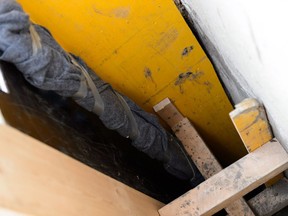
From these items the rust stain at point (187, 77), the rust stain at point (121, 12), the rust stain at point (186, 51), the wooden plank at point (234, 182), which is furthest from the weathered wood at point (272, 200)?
the rust stain at point (121, 12)

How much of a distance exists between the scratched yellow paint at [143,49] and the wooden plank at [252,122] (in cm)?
71

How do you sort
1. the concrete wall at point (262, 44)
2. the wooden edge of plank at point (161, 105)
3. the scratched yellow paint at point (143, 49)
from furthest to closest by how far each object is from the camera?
the wooden edge of plank at point (161, 105) → the scratched yellow paint at point (143, 49) → the concrete wall at point (262, 44)

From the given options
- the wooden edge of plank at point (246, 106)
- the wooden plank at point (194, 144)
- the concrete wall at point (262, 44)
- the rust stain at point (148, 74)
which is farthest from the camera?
the rust stain at point (148, 74)

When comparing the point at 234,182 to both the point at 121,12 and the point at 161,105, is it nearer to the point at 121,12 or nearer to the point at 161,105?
the point at 161,105

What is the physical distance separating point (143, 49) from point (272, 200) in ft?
3.32

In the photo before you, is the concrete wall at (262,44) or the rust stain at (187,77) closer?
the concrete wall at (262,44)

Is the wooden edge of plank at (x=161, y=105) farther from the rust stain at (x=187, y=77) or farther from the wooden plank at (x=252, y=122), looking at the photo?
the wooden plank at (x=252, y=122)

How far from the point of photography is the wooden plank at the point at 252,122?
4.20 feet

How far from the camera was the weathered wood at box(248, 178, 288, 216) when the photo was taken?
1931mm

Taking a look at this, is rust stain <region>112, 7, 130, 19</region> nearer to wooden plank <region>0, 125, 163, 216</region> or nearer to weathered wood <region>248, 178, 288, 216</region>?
wooden plank <region>0, 125, 163, 216</region>

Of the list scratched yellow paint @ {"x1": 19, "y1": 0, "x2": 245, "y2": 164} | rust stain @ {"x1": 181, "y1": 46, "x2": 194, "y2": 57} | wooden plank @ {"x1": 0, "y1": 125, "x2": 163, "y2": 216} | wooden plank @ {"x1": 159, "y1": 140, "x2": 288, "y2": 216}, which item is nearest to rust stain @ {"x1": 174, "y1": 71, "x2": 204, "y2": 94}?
scratched yellow paint @ {"x1": 19, "y1": 0, "x2": 245, "y2": 164}

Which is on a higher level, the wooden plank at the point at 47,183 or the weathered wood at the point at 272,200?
the wooden plank at the point at 47,183

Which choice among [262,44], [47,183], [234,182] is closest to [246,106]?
[234,182]

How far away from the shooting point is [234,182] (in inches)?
56.2
